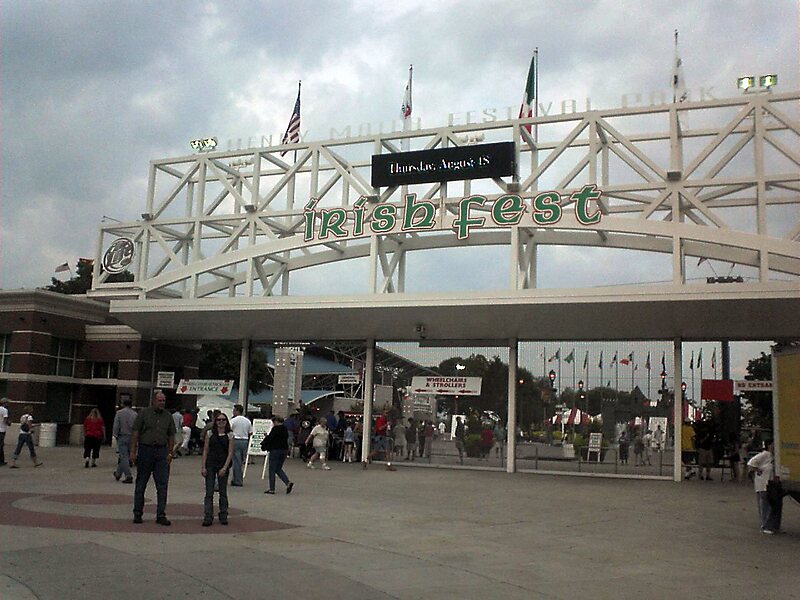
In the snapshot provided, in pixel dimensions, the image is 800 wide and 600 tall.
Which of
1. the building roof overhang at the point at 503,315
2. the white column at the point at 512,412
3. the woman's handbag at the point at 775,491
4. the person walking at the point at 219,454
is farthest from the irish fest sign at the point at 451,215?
the person walking at the point at 219,454

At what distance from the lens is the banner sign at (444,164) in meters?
25.0

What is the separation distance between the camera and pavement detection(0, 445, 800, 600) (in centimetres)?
785

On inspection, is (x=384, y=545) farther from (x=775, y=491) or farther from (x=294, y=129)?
(x=294, y=129)

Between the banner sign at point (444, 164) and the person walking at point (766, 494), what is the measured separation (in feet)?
44.6

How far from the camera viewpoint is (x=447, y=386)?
25578mm

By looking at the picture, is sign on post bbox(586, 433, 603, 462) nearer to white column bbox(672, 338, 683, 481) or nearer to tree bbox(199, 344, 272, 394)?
white column bbox(672, 338, 683, 481)

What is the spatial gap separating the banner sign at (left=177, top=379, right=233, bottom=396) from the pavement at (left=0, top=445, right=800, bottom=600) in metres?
9.57

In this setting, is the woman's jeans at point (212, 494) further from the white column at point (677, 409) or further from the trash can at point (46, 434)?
the trash can at point (46, 434)

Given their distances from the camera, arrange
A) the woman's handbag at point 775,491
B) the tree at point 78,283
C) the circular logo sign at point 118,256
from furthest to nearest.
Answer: the tree at point 78,283 → the circular logo sign at point 118,256 → the woman's handbag at point 775,491

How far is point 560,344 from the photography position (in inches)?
992

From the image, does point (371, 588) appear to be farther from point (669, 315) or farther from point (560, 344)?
point (560, 344)

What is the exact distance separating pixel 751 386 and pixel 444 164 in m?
11.2

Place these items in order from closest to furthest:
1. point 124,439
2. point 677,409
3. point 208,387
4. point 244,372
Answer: point 124,439
point 677,409
point 208,387
point 244,372

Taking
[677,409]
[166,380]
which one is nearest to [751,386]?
[677,409]
